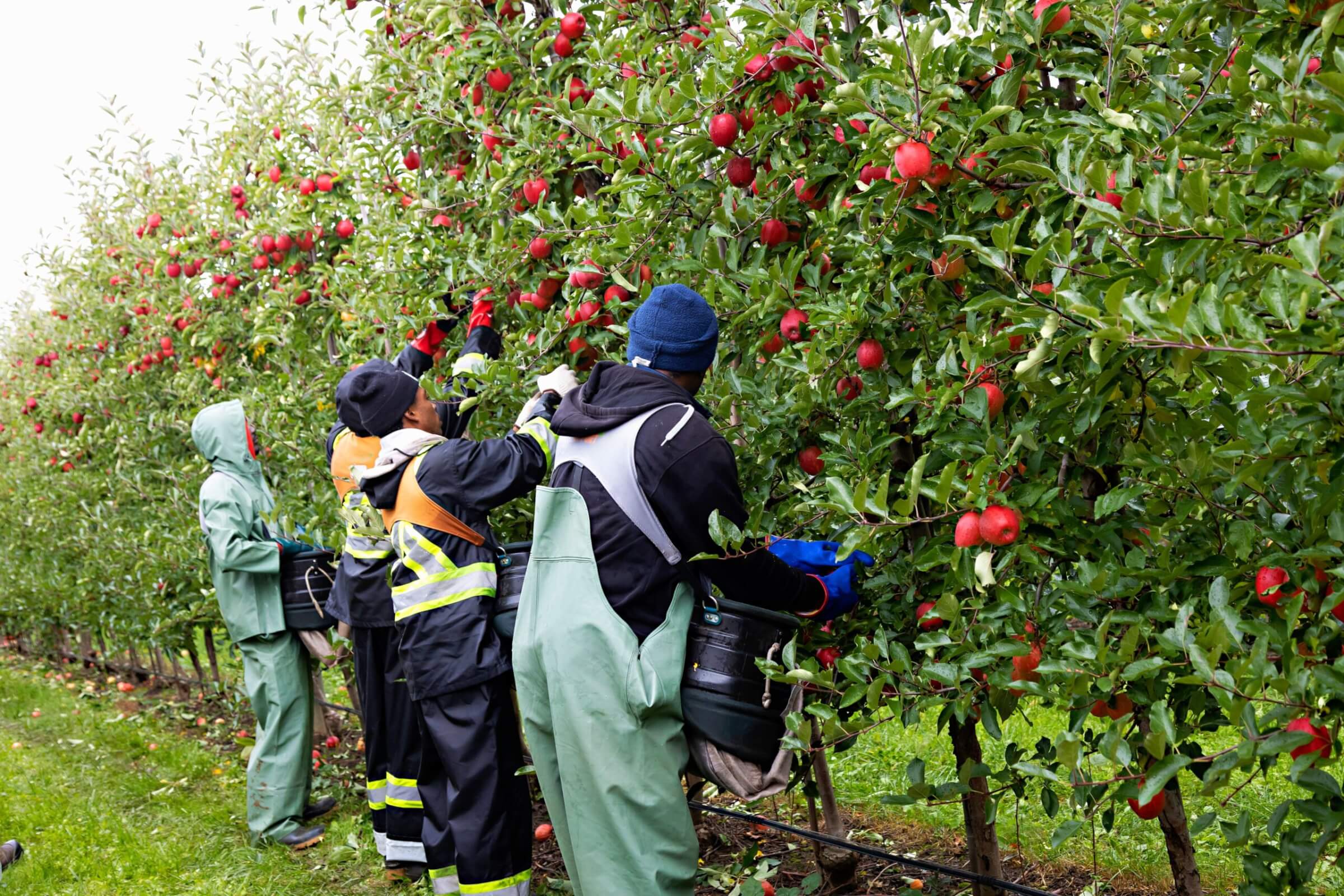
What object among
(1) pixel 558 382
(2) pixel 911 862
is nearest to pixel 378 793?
(1) pixel 558 382

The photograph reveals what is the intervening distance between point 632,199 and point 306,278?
3184 mm

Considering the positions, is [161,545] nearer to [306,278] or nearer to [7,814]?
[7,814]

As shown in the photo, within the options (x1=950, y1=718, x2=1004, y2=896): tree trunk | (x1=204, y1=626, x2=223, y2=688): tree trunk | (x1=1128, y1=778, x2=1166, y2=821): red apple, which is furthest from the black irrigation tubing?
(x1=204, y1=626, x2=223, y2=688): tree trunk

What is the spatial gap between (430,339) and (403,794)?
5.67ft

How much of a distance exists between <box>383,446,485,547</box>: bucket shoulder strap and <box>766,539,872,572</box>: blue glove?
1.15 metres

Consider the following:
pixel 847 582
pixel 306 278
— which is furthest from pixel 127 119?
pixel 847 582

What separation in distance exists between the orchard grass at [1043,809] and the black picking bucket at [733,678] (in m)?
0.62

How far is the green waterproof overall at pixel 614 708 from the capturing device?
253 centimetres

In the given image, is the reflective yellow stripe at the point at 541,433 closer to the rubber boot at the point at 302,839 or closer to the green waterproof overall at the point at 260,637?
the green waterproof overall at the point at 260,637

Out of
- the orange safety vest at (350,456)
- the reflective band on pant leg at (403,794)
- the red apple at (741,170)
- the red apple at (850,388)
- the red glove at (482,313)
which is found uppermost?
the red apple at (741,170)

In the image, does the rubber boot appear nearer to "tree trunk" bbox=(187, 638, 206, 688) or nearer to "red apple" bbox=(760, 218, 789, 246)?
"tree trunk" bbox=(187, 638, 206, 688)

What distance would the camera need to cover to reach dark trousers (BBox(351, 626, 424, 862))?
418 cm

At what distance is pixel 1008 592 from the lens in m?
2.09

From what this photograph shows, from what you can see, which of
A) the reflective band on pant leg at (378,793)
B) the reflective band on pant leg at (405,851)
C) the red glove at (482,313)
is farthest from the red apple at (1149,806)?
the reflective band on pant leg at (378,793)
